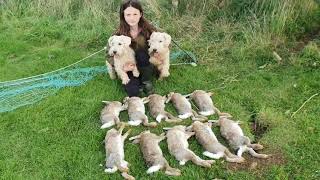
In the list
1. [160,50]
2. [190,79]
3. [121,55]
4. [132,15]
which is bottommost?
[190,79]

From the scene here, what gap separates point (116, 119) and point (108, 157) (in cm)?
78

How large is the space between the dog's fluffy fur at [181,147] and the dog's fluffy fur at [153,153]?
0.13 meters

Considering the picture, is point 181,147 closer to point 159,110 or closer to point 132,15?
point 159,110

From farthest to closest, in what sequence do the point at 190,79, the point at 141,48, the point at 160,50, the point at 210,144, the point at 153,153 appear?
the point at 190,79 → the point at 141,48 → the point at 160,50 → the point at 210,144 → the point at 153,153

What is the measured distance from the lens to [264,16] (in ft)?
24.4

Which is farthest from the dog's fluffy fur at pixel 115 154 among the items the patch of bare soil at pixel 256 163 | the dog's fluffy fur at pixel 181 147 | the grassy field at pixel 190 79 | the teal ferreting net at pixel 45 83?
the teal ferreting net at pixel 45 83

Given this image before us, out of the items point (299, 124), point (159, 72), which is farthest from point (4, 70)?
point (299, 124)

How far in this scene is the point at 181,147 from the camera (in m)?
5.12

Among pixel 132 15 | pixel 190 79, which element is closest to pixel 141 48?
pixel 132 15

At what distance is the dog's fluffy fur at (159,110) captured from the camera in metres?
5.81

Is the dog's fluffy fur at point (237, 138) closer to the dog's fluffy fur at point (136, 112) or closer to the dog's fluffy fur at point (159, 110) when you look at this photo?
the dog's fluffy fur at point (159, 110)

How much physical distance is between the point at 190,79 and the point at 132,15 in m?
1.13

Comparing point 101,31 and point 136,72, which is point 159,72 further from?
point 101,31

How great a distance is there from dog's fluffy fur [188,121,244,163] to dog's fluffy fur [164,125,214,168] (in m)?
0.09
